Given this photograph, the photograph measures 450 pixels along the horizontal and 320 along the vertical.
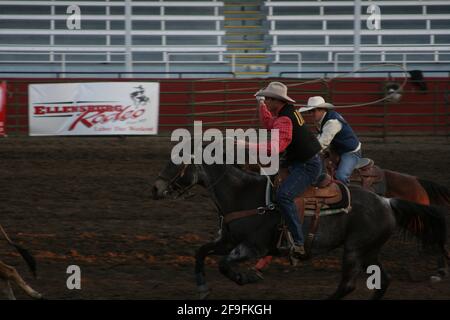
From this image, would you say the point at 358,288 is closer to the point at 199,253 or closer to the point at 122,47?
the point at 199,253

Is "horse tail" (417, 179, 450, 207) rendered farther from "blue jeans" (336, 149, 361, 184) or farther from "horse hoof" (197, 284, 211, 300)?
"horse hoof" (197, 284, 211, 300)

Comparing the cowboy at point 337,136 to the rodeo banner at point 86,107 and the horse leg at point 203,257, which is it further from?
the rodeo banner at point 86,107

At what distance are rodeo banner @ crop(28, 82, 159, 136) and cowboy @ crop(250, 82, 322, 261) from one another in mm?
9616

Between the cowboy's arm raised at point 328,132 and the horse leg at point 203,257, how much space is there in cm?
180

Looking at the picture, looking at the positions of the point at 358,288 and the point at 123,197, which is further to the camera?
the point at 123,197

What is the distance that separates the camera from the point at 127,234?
8.95m

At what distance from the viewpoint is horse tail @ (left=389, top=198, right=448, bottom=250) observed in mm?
6621

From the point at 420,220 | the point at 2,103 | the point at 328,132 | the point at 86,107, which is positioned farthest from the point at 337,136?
the point at 2,103

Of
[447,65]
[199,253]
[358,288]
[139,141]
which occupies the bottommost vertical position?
[358,288]

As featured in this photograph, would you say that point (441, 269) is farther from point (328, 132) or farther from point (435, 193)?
point (328, 132)

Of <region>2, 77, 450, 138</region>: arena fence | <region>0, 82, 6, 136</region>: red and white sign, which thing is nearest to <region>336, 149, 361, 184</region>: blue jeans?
<region>2, 77, 450, 138</region>: arena fence

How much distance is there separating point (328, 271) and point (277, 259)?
0.63 m

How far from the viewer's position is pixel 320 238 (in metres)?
6.35
